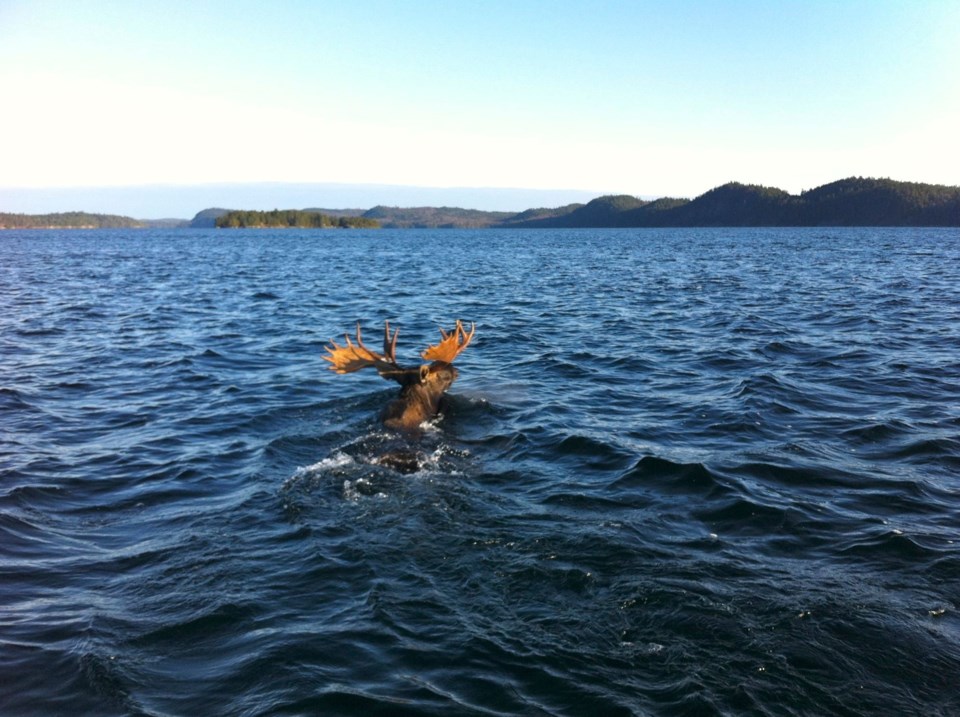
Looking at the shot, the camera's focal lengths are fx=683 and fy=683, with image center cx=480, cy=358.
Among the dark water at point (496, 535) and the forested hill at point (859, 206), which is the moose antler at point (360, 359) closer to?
the dark water at point (496, 535)

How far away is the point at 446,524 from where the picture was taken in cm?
768

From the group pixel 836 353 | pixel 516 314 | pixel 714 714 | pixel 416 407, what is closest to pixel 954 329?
pixel 836 353

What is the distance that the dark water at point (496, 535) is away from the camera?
5.02m

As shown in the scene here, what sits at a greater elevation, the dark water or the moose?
the moose

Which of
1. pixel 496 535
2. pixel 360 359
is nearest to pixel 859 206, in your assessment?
pixel 360 359

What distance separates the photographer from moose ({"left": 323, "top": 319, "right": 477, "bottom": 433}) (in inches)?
456

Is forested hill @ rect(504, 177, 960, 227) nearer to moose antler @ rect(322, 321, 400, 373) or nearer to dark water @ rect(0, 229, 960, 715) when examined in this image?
dark water @ rect(0, 229, 960, 715)

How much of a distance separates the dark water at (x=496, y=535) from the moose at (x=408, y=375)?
0.41 m

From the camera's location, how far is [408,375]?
38.7 ft

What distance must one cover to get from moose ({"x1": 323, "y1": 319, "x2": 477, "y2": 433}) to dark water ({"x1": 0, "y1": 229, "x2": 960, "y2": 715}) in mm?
409

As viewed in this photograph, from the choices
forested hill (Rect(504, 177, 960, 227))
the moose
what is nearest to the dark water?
the moose

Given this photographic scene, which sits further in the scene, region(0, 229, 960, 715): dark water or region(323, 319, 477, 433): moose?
region(323, 319, 477, 433): moose

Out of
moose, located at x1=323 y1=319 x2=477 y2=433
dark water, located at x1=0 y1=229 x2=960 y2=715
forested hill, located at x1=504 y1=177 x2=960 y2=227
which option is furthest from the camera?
forested hill, located at x1=504 y1=177 x2=960 y2=227

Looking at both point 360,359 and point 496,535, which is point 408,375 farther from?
point 496,535
